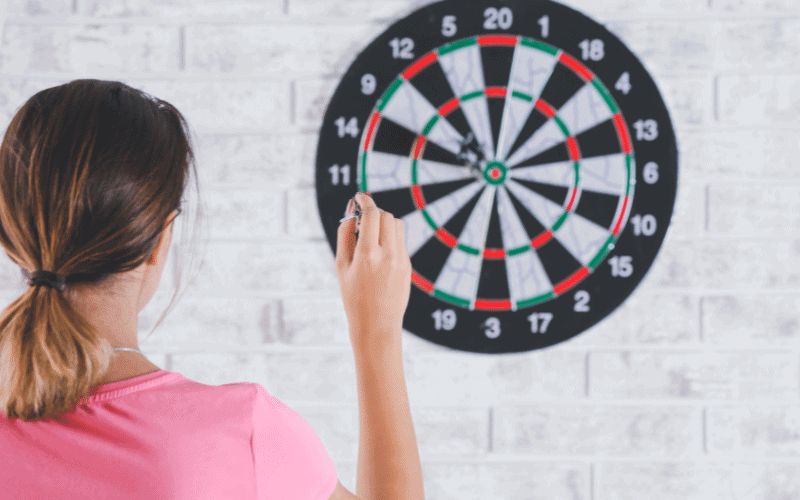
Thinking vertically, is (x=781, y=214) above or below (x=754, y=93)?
below

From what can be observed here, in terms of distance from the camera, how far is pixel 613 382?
1.18 meters

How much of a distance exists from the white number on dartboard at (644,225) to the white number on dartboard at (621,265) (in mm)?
57

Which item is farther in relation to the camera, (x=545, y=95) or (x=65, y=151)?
(x=545, y=95)

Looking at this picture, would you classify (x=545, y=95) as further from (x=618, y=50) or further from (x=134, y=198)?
(x=134, y=198)

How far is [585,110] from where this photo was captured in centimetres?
117

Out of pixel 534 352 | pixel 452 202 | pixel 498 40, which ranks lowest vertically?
pixel 534 352

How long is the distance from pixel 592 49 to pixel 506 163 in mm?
297

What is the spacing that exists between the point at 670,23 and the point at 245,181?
97 cm

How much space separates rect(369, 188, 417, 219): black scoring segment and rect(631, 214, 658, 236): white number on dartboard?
1.52 ft

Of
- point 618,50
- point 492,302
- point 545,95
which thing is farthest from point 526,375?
point 618,50

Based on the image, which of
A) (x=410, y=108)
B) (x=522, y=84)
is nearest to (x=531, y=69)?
(x=522, y=84)

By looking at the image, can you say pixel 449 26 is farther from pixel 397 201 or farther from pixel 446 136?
pixel 397 201

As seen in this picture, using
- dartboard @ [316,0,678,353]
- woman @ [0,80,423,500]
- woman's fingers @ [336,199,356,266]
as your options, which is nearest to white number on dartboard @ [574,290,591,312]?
dartboard @ [316,0,678,353]

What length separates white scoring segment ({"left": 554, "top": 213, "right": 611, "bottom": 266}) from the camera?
1169 mm
